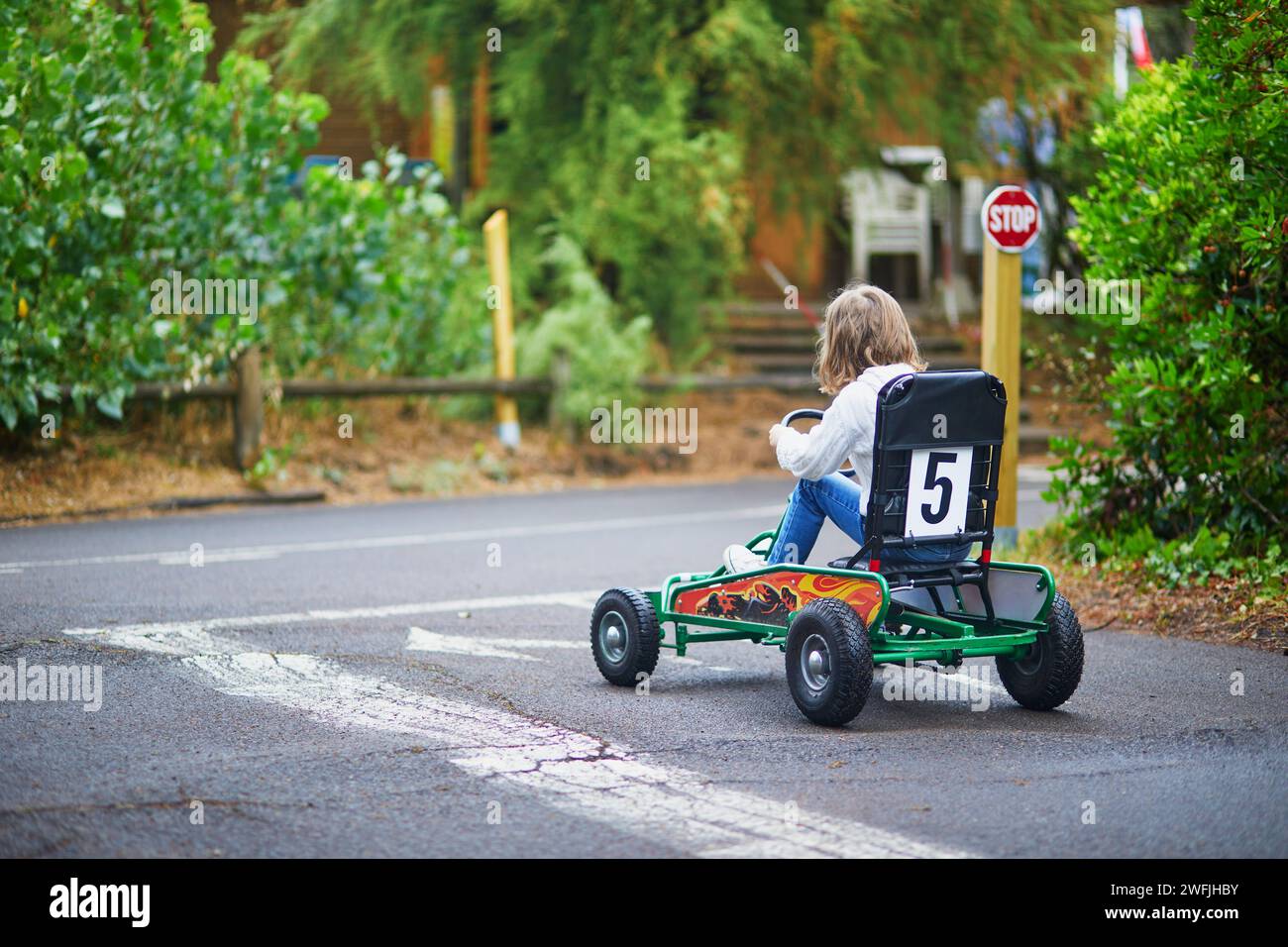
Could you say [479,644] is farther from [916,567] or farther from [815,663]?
[916,567]

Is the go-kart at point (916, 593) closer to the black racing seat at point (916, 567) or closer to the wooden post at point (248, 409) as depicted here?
the black racing seat at point (916, 567)

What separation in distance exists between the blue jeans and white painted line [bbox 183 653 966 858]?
91 centimetres

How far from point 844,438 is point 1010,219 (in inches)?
159

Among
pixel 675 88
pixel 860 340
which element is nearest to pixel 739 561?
pixel 860 340

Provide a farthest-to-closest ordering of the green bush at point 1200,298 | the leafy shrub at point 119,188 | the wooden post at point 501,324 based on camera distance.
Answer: the wooden post at point 501,324
the leafy shrub at point 119,188
the green bush at point 1200,298

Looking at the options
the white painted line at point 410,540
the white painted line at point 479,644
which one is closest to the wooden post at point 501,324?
the white painted line at point 410,540

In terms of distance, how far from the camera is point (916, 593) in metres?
6.75

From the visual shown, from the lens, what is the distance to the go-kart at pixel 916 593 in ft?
20.1

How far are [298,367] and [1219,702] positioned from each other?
428 inches

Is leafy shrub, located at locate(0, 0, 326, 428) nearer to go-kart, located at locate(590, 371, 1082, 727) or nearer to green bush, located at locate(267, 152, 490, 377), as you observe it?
green bush, located at locate(267, 152, 490, 377)

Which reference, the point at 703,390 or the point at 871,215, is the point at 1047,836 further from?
the point at 871,215

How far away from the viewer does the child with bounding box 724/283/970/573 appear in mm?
6371

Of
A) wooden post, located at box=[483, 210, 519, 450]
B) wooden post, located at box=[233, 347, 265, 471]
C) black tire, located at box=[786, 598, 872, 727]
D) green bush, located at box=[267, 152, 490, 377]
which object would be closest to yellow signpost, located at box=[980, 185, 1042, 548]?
black tire, located at box=[786, 598, 872, 727]
